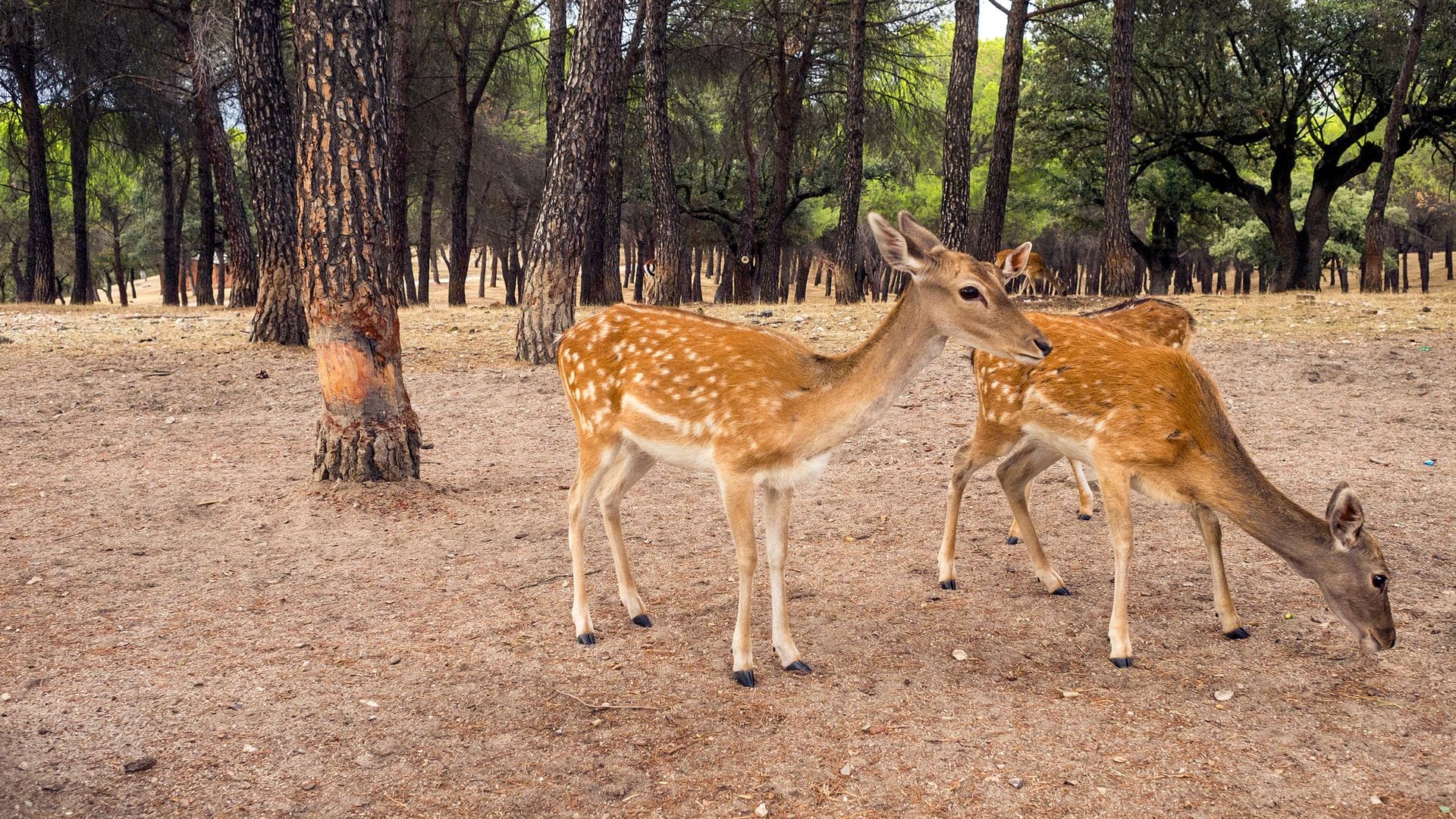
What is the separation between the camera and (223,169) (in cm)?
2047

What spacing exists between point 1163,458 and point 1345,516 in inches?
31.8

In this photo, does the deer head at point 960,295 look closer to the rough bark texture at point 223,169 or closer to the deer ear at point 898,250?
the deer ear at point 898,250

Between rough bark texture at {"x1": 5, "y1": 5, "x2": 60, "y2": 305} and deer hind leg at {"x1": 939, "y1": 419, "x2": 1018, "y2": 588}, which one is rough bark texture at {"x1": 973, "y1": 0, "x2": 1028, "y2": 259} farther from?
rough bark texture at {"x1": 5, "y1": 5, "x2": 60, "y2": 305}

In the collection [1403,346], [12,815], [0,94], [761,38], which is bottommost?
[12,815]

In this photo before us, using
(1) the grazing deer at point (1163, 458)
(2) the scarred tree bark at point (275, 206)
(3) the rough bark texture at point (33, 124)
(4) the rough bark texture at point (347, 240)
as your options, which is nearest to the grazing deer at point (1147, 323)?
(1) the grazing deer at point (1163, 458)

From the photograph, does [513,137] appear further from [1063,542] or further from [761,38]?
[1063,542]

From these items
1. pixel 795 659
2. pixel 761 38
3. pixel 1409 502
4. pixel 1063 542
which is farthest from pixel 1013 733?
pixel 761 38

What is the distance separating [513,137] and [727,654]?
120 ft

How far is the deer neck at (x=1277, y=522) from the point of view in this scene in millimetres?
4797

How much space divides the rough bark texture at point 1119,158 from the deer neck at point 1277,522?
14.6 metres

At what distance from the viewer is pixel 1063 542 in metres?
6.84

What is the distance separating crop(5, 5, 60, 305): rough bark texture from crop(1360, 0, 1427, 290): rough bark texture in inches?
1235

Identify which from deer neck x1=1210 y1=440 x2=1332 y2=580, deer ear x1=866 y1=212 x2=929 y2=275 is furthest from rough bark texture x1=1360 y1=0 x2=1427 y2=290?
deer ear x1=866 y1=212 x2=929 y2=275

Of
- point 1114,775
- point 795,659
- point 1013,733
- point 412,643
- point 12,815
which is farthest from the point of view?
point 412,643
